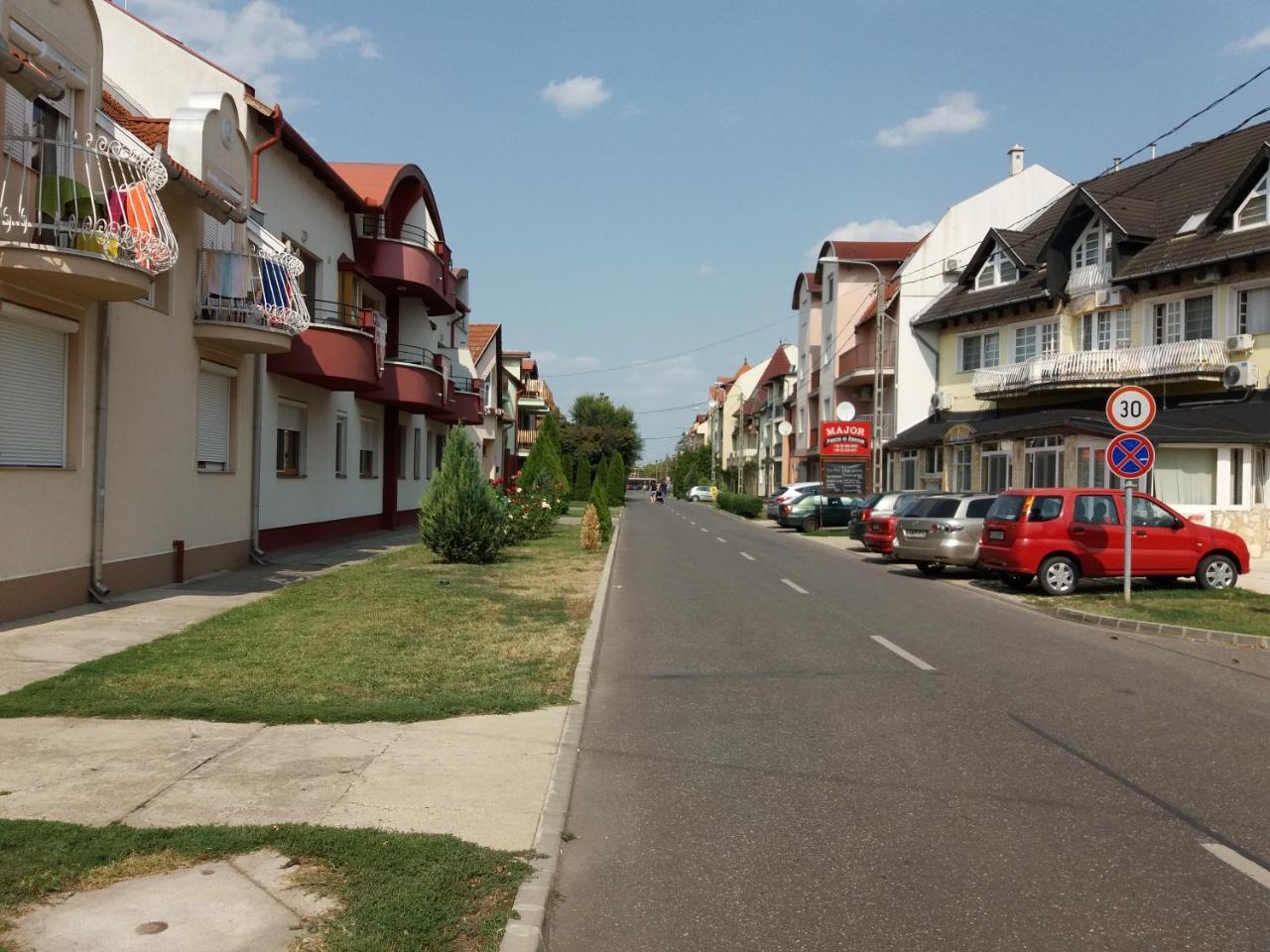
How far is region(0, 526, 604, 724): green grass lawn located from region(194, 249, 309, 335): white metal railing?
4.26 metres

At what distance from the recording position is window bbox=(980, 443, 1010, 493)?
110 feet

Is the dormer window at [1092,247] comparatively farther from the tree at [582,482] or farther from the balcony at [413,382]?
the tree at [582,482]

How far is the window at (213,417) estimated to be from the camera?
52.7 feet

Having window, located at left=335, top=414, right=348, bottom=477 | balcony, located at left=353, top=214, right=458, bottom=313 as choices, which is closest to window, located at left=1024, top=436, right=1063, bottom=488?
balcony, located at left=353, top=214, right=458, bottom=313

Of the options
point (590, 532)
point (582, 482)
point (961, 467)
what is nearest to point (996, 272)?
point (961, 467)

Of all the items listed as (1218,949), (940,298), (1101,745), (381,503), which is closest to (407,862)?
(1218,949)

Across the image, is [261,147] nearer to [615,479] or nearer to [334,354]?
[334,354]

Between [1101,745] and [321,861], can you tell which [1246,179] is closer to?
[1101,745]

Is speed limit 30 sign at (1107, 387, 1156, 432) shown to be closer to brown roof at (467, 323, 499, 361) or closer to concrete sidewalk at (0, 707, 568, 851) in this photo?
concrete sidewalk at (0, 707, 568, 851)

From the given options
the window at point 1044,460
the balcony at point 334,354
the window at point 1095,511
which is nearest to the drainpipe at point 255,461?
the balcony at point 334,354

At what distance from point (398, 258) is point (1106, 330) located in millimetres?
20795


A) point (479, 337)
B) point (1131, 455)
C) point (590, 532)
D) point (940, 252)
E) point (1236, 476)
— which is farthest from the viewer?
point (479, 337)

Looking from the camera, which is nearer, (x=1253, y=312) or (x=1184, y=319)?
(x=1253, y=312)

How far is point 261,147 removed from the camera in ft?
58.4
